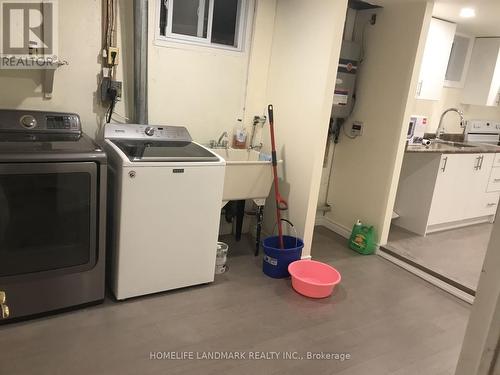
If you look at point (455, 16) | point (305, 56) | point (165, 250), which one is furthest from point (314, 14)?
point (165, 250)

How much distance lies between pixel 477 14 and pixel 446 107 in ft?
4.97

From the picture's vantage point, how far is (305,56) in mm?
2998

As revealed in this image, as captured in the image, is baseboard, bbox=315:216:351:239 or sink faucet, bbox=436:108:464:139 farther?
sink faucet, bbox=436:108:464:139

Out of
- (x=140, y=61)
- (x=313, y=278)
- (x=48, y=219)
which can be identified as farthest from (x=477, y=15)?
(x=48, y=219)

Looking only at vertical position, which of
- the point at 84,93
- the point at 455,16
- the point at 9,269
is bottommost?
the point at 9,269

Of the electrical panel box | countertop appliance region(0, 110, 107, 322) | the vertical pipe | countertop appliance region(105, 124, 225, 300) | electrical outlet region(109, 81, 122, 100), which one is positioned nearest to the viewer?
countertop appliance region(0, 110, 107, 322)

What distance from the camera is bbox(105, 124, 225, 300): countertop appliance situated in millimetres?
2295

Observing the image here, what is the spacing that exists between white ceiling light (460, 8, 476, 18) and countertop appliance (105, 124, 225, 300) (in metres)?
2.62

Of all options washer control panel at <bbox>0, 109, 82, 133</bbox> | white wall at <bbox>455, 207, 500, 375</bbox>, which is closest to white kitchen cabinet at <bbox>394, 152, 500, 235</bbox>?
washer control panel at <bbox>0, 109, 82, 133</bbox>

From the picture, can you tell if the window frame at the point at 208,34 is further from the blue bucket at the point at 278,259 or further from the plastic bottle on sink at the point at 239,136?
A: the blue bucket at the point at 278,259

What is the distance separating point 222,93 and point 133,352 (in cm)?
207

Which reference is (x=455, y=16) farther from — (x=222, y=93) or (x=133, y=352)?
(x=133, y=352)

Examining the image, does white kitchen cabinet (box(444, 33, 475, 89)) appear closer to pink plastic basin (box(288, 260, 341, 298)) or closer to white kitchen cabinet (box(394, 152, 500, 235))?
white kitchen cabinet (box(394, 152, 500, 235))

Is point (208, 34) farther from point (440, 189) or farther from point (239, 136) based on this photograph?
point (440, 189)
